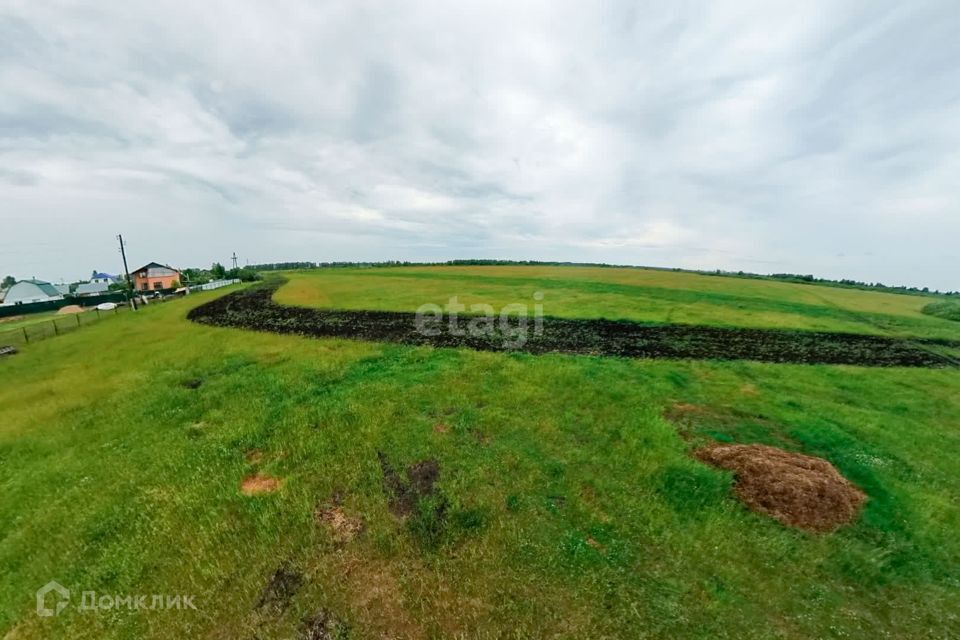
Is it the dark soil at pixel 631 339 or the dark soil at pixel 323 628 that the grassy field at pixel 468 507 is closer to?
the dark soil at pixel 323 628

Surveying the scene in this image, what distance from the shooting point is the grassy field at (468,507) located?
5.46 meters

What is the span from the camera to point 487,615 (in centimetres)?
530

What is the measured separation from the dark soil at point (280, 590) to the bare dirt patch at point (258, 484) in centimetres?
231

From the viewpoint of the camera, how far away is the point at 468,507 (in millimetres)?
7395

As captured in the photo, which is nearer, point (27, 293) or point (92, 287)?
point (27, 293)

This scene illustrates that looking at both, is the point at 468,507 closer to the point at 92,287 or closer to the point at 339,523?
the point at 339,523

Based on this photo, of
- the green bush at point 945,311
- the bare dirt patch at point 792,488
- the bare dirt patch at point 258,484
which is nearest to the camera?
the bare dirt patch at point 792,488

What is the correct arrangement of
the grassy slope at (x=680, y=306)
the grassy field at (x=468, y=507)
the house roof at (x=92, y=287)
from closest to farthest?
the grassy field at (x=468, y=507)
the grassy slope at (x=680, y=306)
the house roof at (x=92, y=287)

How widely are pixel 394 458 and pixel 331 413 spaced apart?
3343 millimetres

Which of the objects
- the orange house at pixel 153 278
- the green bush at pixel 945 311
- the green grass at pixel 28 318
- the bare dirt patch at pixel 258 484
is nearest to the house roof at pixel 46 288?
the orange house at pixel 153 278

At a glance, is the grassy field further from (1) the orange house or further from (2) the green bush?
(1) the orange house

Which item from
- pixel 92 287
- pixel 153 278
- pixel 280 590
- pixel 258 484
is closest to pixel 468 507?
pixel 280 590

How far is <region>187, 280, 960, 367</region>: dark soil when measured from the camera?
19.8m

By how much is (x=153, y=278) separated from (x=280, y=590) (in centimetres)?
9639
